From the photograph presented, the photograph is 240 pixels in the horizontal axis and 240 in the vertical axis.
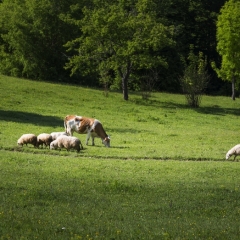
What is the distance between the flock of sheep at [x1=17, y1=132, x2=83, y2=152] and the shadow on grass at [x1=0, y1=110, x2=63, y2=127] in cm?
855

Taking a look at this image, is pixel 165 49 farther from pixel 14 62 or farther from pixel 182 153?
pixel 182 153

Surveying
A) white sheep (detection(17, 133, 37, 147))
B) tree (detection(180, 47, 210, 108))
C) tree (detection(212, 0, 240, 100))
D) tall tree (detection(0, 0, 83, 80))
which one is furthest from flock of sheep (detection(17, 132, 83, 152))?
tree (detection(212, 0, 240, 100))

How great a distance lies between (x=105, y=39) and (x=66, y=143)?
2951cm

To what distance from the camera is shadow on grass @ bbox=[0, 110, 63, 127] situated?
116 feet

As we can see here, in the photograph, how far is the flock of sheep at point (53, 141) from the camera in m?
24.4

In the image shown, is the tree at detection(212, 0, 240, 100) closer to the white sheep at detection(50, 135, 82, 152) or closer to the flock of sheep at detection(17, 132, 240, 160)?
the flock of sheep at detection(17, 132, 240, 160)

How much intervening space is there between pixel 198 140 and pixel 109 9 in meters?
27.4

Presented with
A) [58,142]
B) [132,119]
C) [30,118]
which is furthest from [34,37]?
[58,142]

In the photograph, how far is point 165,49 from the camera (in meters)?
68.4

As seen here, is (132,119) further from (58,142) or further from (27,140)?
(58,142)

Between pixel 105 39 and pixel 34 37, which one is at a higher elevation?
pixel 34 37

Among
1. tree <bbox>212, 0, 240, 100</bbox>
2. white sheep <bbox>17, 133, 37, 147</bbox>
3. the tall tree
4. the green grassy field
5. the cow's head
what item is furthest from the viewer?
the tall tree

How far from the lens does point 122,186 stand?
669 inches

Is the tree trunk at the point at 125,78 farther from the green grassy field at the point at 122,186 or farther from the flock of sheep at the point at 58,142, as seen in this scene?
the flock of sheep at the point at 58,142
